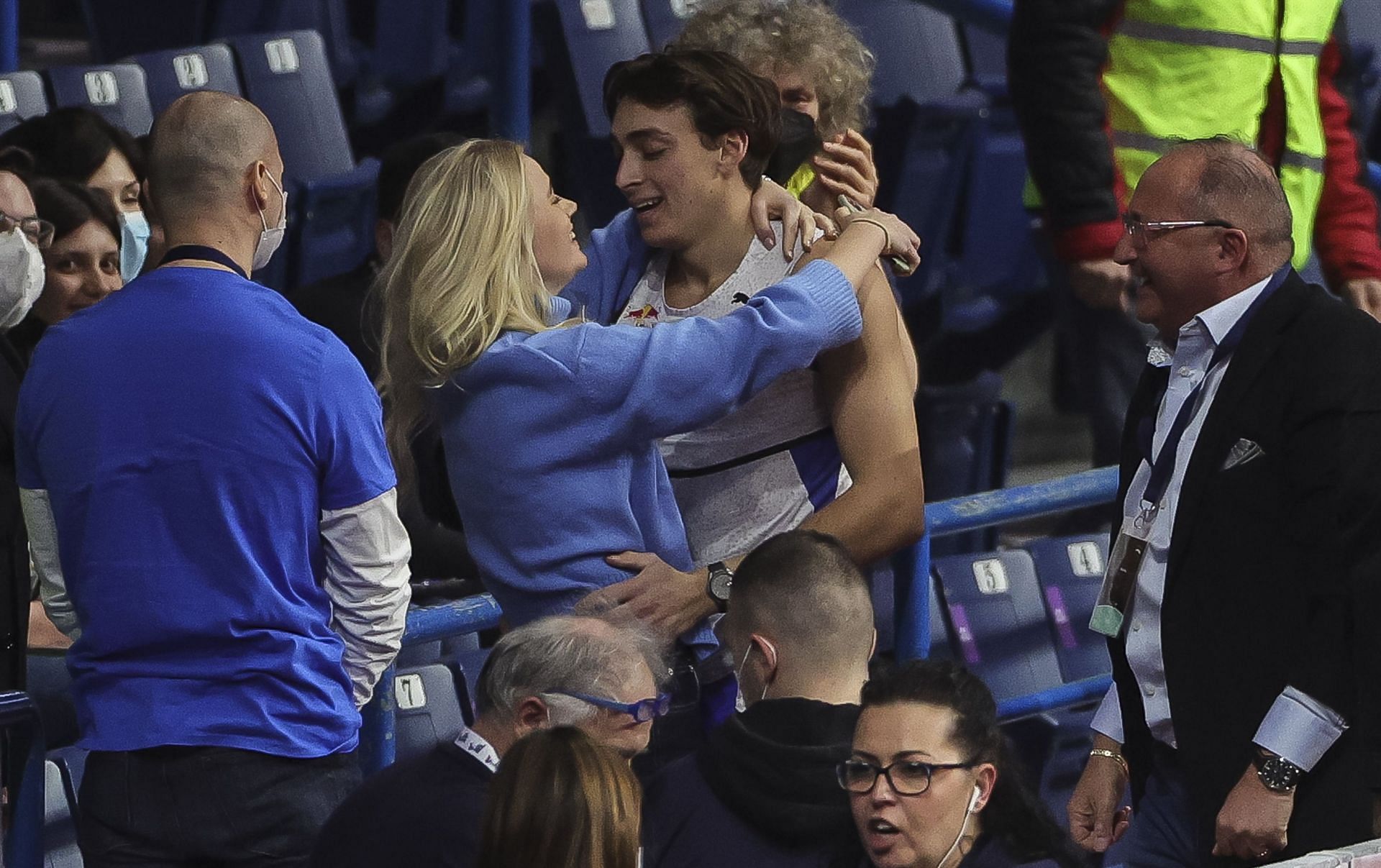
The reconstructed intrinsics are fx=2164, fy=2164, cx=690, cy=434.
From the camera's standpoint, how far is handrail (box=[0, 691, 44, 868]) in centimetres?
270

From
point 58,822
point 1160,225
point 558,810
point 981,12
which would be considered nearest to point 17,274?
point 58,822

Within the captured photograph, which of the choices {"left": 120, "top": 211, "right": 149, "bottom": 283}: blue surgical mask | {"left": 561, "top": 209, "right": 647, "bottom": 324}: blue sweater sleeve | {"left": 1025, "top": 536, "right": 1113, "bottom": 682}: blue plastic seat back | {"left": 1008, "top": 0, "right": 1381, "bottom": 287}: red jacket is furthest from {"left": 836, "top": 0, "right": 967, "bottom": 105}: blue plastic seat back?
{"left": 561, "top": 209, "right": 647, "bottom": 324}: blue sweater sleeve

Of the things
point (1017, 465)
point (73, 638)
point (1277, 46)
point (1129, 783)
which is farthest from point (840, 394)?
point (1017, 465)

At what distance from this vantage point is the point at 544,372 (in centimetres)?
251

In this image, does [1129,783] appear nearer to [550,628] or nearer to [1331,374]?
[1331,374]

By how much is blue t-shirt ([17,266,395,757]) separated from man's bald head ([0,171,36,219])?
2.51 ft

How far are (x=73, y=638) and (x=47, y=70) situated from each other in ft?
8.71

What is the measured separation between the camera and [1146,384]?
2926 mm

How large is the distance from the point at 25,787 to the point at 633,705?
840mm

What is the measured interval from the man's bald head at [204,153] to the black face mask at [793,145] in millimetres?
814

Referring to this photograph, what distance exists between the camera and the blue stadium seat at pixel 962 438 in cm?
527

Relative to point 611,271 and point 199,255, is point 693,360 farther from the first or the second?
point 199,255

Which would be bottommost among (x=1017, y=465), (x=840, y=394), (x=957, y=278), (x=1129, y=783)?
(x=1017, y=465)

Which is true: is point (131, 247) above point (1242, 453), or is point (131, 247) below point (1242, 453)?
above
